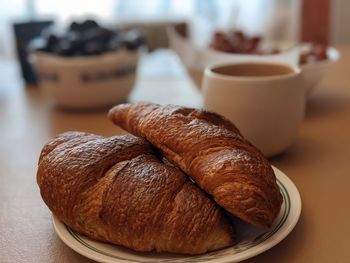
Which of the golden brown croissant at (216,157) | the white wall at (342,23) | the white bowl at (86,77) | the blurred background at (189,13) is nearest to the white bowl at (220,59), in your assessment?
the white bowl at (86,77)

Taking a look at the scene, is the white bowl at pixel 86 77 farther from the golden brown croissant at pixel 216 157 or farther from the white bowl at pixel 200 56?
the golden brown croissant at pixel 216 157

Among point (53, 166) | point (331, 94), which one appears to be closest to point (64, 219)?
point (53, 166)

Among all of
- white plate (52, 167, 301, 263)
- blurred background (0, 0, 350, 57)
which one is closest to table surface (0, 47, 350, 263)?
white plate (52, 167, 301, 263)

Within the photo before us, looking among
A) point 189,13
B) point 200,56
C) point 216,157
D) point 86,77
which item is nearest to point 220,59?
point 200,56

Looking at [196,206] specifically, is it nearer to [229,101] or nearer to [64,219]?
[64,219]

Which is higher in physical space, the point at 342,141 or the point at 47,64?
the point at 47,64

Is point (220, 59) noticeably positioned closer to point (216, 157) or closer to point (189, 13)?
point (216, 157)

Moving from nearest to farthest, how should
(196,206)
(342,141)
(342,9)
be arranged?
(196,206) < (342,141) < (342,9)

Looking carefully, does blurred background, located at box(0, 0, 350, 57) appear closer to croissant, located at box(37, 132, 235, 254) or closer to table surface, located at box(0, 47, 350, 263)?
table surface, located at box(0, 47, 350, 263)
